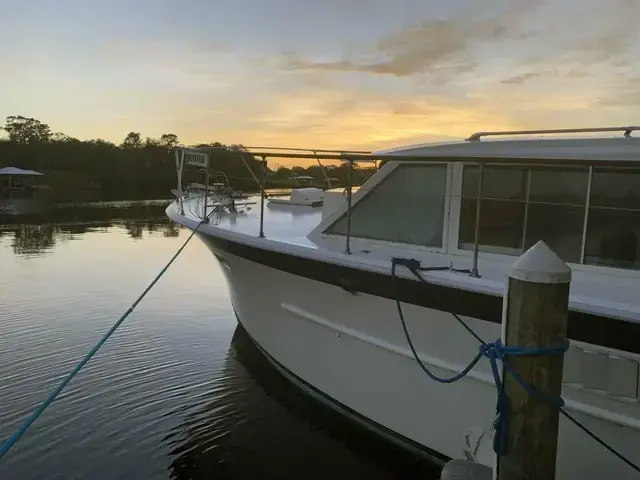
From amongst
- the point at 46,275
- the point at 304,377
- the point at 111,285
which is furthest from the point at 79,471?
the point at 46,275

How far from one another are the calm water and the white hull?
51 cm

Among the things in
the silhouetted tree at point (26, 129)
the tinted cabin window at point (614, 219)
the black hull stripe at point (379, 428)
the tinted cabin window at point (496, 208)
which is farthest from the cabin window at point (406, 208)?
the silhouetted tree at point (26, 129)

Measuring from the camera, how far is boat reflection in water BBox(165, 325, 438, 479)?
5.16m

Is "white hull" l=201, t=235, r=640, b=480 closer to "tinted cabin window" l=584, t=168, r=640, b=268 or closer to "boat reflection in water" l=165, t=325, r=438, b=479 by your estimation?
"boat reflection in water" l=165, t=325, r=438, b=479

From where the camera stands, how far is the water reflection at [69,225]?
65.0 ft

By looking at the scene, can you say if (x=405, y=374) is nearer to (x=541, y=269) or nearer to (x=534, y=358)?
(x=534, y=358)

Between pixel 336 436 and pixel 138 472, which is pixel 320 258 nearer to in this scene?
pixel 336 436

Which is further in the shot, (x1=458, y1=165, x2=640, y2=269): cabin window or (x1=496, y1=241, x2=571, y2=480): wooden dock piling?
(x1=458, y1=165, x2=640, y2=269): cabin window

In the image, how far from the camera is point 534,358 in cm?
289

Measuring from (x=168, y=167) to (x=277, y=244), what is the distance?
66.6 metres

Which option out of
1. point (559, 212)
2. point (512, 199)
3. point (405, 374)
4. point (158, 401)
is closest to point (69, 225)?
point (158, 401)

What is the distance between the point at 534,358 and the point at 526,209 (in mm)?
1597

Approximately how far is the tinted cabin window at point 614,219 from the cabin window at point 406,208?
44.1 inches

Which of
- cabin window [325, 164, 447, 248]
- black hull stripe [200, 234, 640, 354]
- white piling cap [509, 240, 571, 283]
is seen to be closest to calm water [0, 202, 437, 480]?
black hull stripe [200, 234, 640, 354]
